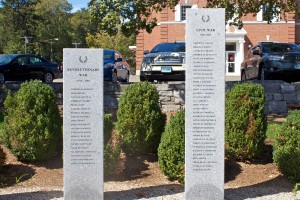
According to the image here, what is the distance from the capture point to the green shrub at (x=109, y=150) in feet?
22.2

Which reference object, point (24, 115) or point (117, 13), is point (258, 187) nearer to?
point (24, 115)

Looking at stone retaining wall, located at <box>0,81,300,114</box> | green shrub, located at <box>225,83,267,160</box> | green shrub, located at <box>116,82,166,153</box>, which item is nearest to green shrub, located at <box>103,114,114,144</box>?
green shrub, located at <box>116,82,166,153</box>

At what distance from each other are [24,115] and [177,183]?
2.33m

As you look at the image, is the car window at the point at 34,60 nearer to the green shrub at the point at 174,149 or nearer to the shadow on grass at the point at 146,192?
the green shrub at the point at 174,149

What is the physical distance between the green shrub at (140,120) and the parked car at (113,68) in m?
9.24

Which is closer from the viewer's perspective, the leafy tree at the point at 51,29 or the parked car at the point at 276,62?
the parked car at the point at 276,62

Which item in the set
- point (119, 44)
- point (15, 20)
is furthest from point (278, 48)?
point (15, 20)

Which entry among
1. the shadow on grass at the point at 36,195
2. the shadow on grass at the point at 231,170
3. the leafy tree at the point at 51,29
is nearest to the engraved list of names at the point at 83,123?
the shadow on grass at the point at 36,195

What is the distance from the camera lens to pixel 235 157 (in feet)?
24.0

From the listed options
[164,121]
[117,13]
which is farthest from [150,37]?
[164,121]

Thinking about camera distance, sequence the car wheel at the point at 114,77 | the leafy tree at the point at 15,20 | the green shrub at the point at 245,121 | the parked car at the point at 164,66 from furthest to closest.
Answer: the leafy tree at the point at 15,20 → the car wheel at the point at 114,77 → the parked car at the point at 164,66 → the green shrub at the point at 245,121

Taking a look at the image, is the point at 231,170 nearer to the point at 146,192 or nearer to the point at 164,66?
the point at 146,192

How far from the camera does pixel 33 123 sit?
6.89 meters

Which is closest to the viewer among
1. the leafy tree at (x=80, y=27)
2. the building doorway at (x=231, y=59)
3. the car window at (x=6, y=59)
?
the car window at (x=6, y=59)
